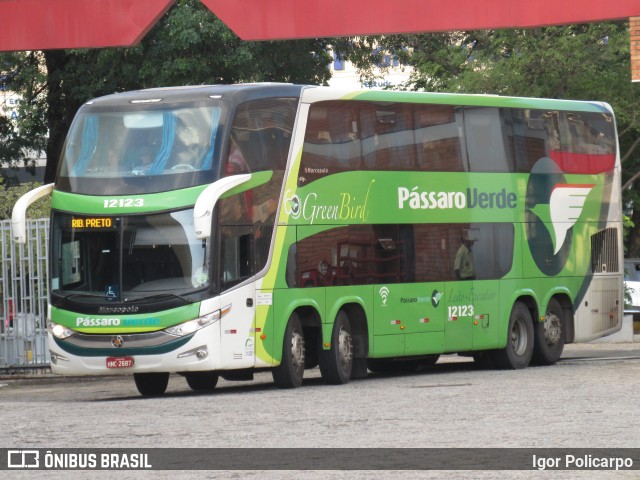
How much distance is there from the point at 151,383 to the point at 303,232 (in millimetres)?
2822

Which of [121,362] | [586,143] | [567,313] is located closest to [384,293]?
[121,362]

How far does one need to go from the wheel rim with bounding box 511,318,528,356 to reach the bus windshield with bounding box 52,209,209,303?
7.22m

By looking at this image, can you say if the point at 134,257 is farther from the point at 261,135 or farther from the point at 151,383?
the point at 151,383

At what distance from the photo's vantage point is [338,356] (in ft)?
70.0

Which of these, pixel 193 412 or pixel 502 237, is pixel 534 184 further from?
pixel 193 412

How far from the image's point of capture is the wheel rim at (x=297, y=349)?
2064cm

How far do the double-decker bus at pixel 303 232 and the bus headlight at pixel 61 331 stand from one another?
0.08ft

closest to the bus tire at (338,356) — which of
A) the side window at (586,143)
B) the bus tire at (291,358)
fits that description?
the bus tire at (291,358)

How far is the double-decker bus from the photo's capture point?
19453mm

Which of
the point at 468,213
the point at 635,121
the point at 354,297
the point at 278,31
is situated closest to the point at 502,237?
the point at 468,213

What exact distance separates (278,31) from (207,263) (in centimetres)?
356

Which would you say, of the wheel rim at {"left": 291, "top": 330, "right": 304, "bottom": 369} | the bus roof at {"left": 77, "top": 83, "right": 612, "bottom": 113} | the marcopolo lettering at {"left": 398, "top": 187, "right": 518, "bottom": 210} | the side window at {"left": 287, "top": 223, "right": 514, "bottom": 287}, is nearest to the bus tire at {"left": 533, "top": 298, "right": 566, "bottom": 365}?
the side window at {"left": 287, "top": 223, "right": 514, "bottom": 287}

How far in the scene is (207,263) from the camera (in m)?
19.4

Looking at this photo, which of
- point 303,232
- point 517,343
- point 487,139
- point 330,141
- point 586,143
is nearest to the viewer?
point 303,232
